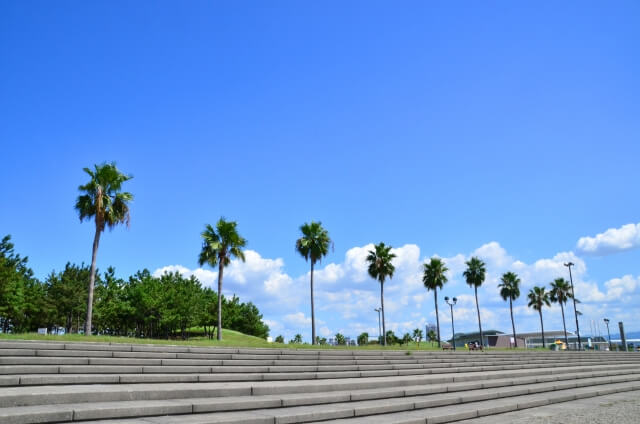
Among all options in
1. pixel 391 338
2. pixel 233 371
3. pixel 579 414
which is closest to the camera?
pixel 579 414

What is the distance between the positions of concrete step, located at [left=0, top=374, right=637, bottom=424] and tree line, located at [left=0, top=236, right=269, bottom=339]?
49414mm

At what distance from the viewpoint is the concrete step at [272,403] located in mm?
5938

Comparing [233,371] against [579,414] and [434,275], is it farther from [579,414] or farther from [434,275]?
[434,275]

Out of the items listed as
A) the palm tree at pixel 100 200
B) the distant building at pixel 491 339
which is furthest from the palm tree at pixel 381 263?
the distant building at pixel 491 339

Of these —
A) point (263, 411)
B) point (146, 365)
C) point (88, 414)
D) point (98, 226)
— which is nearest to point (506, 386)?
point (263, 411)

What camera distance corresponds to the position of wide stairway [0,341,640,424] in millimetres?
6656

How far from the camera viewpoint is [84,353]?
11828 mm

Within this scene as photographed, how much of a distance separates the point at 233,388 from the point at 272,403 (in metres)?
1.01

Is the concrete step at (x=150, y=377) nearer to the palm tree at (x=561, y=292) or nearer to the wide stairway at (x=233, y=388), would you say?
the wide stairway at (x=233, y=388)

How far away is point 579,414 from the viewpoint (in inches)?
379

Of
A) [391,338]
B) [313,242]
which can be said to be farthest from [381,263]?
[391,338]

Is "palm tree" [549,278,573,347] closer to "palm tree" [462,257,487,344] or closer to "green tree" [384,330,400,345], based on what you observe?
"palm tree" [462,257,487,344]

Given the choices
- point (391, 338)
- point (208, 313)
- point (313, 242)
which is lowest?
point (391, 338)

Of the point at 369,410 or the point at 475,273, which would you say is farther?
the point at 475,273
